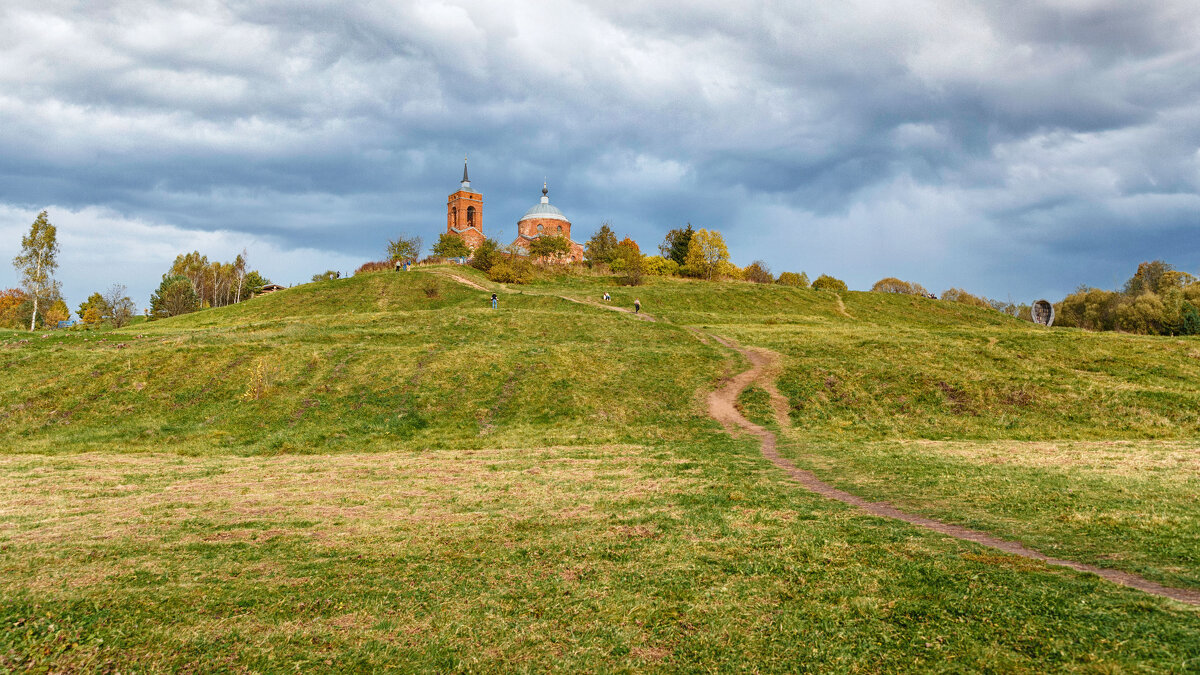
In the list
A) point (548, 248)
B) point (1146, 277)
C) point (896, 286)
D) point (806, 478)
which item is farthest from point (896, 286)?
point (806, 478)

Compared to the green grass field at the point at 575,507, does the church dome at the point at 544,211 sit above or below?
above

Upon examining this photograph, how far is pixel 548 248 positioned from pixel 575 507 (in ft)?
281

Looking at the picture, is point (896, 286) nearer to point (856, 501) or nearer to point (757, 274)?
point (757, 274)

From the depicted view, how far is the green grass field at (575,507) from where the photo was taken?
21.3 feet

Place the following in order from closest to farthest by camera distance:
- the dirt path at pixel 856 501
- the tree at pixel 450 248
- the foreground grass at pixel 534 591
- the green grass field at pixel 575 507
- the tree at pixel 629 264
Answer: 1. the foreground grass at pixel 534 591
2. the green grass field at pixel 575 507
3. the dirt path at pixel 856 501
4. the tree at pixel 629 264
5. the tree at pixel 450 248

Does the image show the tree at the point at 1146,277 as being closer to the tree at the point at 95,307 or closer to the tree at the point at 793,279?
the tree at the point at 793,279

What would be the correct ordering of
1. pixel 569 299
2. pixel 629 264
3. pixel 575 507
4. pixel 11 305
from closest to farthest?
pixel 575 507 → pixel 569 299 → pixel 629 264 → pixel 11 305

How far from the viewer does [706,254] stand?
90.8 m

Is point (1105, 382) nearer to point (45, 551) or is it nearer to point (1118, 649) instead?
point (1118, 649)

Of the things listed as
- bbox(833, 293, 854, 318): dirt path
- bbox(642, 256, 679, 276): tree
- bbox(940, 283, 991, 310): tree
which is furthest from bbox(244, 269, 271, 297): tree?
bbox(940, 283, 991, 310): tree

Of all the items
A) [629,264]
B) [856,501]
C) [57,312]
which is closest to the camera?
[856,501]

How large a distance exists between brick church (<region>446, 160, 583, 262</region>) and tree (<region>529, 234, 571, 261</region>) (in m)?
28.0

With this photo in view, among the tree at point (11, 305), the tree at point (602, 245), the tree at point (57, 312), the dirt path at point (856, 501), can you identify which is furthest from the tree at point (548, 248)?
the tree at point (57, 312)

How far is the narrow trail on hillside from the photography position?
7691mm
